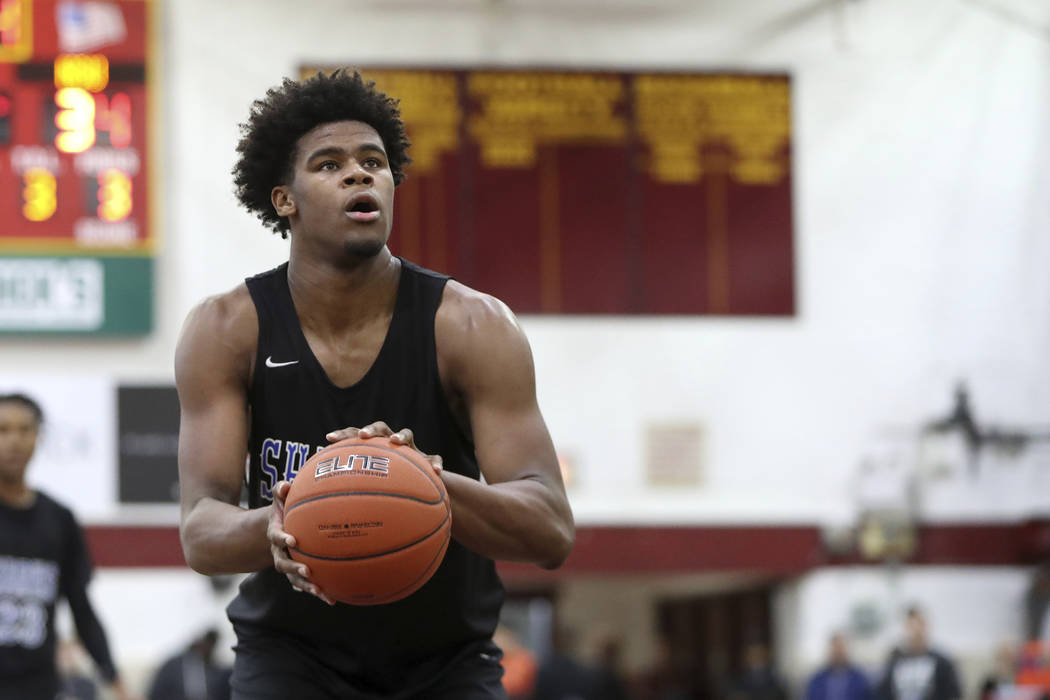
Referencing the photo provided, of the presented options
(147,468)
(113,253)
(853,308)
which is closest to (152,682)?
(147,468)

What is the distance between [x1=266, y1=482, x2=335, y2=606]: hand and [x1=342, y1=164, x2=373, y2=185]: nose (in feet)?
2.23

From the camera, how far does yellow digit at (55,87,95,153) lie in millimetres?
11773

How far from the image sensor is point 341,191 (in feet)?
10.3

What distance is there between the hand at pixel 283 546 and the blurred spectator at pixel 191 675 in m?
8.60

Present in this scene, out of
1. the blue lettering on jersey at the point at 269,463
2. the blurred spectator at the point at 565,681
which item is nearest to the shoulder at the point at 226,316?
the blue lettering on jersey at the point at 269,463

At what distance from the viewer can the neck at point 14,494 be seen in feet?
16.5

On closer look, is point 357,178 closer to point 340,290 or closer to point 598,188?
point 340,290

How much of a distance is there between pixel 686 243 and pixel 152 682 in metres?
5.45

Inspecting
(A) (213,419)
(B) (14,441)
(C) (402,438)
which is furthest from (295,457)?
(B) (14,441)

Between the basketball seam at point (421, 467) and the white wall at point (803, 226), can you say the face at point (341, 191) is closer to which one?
the basketball seam at point (421, 467)

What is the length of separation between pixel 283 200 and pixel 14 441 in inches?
82.1

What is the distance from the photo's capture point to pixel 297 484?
278cm

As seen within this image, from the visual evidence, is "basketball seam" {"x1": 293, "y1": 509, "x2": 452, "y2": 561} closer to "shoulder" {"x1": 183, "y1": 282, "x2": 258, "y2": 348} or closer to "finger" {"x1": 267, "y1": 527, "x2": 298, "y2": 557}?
"finger" {"x1": 267, "y1": 527, "x2": 298, "y2": 557}

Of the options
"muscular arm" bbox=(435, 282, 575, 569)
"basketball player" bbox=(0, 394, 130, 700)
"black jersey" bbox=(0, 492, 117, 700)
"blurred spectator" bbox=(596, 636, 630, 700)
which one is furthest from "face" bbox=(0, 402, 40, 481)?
"blurred spectator" bbox=(596, 636, 630, 700)
